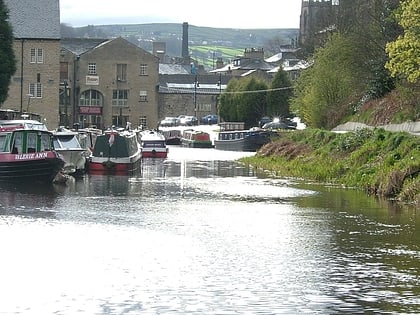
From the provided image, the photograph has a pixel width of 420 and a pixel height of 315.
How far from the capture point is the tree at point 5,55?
54594mm

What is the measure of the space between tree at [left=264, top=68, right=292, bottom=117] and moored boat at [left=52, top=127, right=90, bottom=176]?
53733mm

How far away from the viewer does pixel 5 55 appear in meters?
54.8

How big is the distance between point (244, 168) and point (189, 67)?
4811 inches

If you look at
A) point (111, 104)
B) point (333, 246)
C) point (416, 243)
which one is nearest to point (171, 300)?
point (333, 246)

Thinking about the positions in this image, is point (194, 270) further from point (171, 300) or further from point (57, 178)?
point (57, 178)

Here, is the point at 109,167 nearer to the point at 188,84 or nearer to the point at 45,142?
the point at 45,142

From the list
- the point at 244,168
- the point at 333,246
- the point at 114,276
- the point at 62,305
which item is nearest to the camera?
the point at 62,305

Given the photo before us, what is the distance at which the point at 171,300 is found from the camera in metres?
17.2

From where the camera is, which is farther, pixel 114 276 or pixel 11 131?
pixel 11 131

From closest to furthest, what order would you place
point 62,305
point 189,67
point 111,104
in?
1. point 62,305
2. point 111,104
3. point 189,67

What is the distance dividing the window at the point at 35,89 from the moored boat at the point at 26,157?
1552 inches

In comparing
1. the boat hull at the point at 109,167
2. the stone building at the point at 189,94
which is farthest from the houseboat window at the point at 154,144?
the stone building at the point at 189,94

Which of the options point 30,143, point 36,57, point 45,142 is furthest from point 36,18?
point 30,143

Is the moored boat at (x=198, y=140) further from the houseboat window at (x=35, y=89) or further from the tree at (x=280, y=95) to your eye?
the houseboat window at (x=35, y=89)
